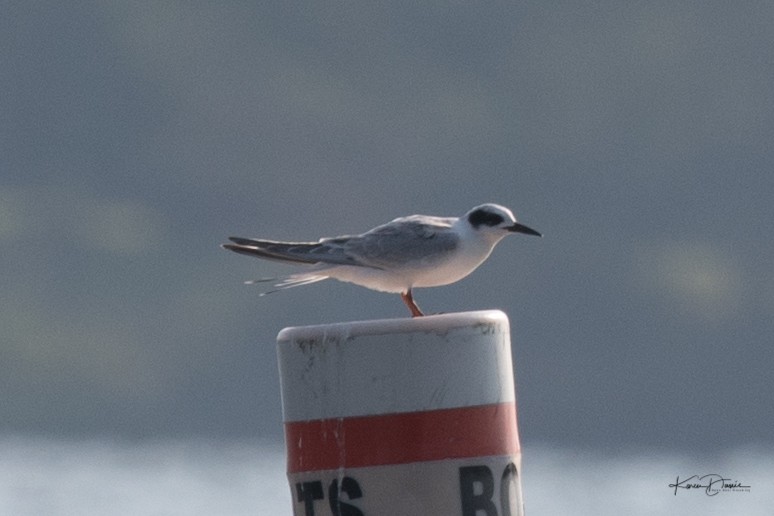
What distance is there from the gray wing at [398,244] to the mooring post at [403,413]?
2.31 metres

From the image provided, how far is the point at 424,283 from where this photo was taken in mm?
5922

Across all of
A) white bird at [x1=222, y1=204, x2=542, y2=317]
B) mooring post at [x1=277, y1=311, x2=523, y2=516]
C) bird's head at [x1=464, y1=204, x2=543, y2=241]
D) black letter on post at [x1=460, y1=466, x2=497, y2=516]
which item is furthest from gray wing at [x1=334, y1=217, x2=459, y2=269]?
black letter on post at [x1=460, y1=466, x2=497, y2=516]

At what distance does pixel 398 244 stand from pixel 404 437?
2483 mm

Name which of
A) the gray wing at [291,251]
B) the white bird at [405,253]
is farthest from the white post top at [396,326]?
the white bird at [405,253]

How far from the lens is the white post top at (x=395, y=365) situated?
3.27 metres

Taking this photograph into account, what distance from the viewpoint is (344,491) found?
3340 mm

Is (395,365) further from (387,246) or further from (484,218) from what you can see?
(484,218)

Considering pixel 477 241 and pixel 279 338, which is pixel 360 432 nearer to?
pixel 279 338

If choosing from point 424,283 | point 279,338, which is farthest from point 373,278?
point 279,338

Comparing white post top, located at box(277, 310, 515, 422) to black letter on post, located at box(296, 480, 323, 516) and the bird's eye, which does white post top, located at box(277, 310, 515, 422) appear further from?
the bird's eye

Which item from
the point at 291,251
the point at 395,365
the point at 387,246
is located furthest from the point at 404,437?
the point at 387,246

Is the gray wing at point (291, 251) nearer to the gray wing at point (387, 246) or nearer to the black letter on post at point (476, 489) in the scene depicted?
the gray wing at point (387, 246)

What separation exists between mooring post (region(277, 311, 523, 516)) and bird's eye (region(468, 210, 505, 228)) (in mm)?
2560

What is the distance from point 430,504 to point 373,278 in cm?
262
